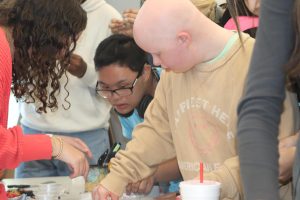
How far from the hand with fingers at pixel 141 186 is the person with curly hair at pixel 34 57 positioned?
0.15 meters

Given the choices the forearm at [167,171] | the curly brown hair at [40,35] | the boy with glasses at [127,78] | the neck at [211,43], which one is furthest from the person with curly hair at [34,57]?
the neck at [211,43]

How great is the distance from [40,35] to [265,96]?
1.05 m

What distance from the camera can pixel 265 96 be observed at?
30.3 inches

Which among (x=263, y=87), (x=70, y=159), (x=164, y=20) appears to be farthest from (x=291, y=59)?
(x=70, y=159)

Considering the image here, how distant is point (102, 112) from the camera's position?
103 inches

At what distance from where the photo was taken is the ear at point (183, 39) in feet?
4.58

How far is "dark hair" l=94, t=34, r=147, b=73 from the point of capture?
2.20m

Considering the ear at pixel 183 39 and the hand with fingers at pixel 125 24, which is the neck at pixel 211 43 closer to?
the ear at pixel 183 39

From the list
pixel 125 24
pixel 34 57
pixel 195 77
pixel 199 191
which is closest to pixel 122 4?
pixel 125 24

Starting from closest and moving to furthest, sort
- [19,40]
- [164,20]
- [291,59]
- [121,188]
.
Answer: [291,59]
[164,20]
[121,188]
[19,40]

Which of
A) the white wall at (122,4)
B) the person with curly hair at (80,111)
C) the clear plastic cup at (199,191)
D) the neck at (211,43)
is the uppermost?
the neck at (211,43)

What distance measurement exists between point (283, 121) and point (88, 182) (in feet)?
2.82

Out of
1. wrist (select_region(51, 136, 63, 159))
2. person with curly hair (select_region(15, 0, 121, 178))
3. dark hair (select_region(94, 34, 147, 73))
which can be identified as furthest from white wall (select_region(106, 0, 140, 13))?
wrist (select_region(51, 136, 63, 159))

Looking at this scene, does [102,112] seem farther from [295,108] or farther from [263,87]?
[263,87]
